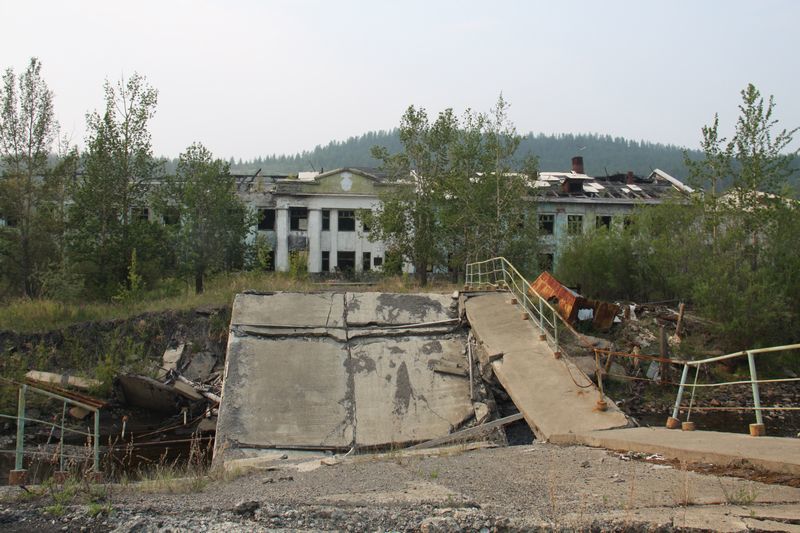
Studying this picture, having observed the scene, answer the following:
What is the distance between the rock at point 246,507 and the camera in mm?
5875

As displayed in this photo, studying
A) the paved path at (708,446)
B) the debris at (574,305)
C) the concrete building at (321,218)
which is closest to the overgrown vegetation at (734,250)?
the debris at (574,305)

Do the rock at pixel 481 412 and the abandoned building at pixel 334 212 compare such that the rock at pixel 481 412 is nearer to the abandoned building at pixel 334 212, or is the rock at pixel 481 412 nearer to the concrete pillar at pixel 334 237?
the abandoned building at pixel 334 212

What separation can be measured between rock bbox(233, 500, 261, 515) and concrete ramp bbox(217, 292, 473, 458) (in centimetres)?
619

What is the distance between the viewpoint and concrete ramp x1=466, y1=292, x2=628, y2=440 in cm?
1009

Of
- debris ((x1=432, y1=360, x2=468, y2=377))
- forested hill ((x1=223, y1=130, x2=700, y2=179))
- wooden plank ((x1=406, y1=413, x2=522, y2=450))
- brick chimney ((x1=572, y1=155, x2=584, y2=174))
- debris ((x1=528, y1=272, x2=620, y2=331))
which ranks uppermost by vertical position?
forested hill ((x1=223, y1=130, x2=700, y2=179))

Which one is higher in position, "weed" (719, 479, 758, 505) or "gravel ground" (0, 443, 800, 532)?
"weed" (719, 479, 758, 505)

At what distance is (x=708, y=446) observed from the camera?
281 inches

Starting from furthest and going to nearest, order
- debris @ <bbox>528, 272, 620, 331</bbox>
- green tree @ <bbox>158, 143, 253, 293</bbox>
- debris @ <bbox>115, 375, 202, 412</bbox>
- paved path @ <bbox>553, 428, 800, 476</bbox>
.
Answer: green tree @ <bbox>158, 143, 253, 293</bbox>, debris @ <bbox>115, 375, 202, 412</bbox>, debris @ <bbox>528, 272, 620, 331</bbox>, paved path @ <bbox>553, 428, 800, 476</bbox>

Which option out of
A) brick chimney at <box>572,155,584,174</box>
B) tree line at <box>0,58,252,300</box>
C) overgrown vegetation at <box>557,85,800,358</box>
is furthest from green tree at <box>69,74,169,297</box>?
brick chimney at <box>572,155,584,174</box>

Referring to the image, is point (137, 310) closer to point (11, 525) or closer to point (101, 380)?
point (101, 380)

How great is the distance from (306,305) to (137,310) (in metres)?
8.45

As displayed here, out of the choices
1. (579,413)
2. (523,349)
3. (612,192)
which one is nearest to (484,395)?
(523,349)

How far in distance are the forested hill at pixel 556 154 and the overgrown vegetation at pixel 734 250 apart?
8494 cm

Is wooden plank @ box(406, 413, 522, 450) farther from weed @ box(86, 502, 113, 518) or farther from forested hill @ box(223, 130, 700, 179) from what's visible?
forested hill @ box(223, 130, 700, 179)
